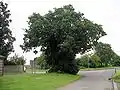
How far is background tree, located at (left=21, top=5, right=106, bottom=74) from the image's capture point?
49.7 metres

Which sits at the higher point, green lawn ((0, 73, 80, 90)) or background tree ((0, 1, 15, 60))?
background tree ((0, 1, 15, 60))

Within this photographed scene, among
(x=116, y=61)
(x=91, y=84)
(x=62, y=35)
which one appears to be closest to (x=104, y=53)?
(x=116, y=61)

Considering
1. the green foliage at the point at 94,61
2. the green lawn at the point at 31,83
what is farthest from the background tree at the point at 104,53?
the green lawn at the point at 31,83

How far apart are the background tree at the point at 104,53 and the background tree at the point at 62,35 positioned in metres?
66.4

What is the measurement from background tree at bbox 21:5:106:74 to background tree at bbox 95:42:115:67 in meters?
66.4

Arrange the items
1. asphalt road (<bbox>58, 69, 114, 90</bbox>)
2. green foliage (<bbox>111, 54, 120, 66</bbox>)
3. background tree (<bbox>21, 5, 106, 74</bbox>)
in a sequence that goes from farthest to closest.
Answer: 1. green foliage (<bbox>111, 54, 120, 66</bbox>)
2. background tree (<bbox>21, 5, 106, 74</bbox>)
3. asphalt road (<bbox>58, 69, 114, 90</bbox>)

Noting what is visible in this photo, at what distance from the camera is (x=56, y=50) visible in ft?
174

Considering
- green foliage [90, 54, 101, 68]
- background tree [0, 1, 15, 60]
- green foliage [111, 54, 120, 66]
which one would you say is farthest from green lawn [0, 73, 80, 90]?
green foliage [111, 54, 120, 66]

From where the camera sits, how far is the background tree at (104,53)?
11935 cm

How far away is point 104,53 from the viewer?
122m

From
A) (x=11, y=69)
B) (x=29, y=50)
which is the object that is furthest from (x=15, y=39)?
(x=29, y=50)

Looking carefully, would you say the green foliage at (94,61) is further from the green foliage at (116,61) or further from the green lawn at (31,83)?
the green lawn at (31,83)

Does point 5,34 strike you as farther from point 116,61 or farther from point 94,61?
point 116,61

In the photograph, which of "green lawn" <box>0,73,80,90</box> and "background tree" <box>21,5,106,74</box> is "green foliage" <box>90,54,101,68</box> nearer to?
"background tree" <box>21,5,106,74</box>
